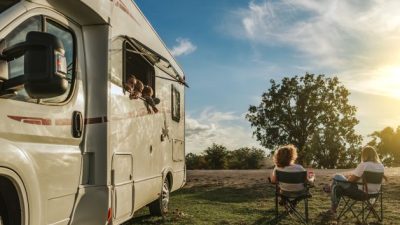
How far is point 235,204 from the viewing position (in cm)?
→ 1130

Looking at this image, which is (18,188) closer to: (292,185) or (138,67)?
(138,67)

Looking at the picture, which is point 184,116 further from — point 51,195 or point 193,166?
point 193,166

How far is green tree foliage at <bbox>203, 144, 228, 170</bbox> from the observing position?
29422mm

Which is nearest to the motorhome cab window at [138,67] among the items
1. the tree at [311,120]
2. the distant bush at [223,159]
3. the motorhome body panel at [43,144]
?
the motorhome body panel at [43,144]

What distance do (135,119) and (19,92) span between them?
2730 millimetres

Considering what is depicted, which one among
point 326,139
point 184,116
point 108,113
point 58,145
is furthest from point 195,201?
point 326,139

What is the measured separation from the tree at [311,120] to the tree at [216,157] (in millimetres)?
14850

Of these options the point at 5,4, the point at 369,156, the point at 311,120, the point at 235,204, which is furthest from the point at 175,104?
the point at 311,120

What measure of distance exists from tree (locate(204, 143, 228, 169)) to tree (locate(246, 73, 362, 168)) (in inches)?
585

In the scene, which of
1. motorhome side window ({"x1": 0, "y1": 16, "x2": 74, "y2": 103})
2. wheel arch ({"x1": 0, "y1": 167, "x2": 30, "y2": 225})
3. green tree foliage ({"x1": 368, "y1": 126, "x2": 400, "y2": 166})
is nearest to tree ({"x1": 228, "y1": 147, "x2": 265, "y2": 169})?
motorhome side window ({"x1": 0, "y1": 16, "x2": 74, "y2": 103})

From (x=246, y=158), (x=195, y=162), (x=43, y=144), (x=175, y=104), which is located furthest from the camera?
(x=246, y=158)

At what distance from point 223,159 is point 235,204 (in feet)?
60.3

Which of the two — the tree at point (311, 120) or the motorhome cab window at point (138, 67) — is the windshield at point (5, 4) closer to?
the motorhome cab window at point (138, 67)

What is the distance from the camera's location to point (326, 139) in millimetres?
43219
